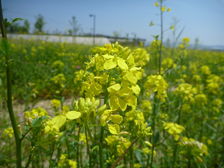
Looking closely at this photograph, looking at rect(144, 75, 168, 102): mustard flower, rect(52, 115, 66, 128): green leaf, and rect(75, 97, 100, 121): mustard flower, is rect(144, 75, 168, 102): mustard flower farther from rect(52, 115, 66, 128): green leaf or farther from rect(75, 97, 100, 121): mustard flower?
rect(52, 115, 66, 128): green leaf

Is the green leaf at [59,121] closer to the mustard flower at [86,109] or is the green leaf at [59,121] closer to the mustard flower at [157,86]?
the mustard flower at [86,109]

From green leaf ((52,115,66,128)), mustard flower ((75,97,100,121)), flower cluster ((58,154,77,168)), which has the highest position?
mustard flower ((75,97,100,121))

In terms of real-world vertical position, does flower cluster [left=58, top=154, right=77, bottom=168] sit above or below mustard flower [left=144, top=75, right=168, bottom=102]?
below

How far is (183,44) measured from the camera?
425cm

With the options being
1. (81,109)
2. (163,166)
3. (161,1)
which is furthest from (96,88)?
(161,1)

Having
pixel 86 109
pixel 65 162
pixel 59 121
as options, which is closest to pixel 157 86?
pixel 86 109

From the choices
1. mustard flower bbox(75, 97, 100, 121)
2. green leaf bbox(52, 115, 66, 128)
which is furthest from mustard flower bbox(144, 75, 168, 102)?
green leaf bbox(52, 115, 66, 128)

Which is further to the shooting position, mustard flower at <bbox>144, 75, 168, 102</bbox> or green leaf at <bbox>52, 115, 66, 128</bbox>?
mustard flower at <bbox>144, 75, 168, 102</bbox>

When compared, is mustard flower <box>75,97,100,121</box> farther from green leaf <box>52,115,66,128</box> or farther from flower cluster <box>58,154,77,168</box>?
flower cluster <box>58,154,77,168</box>

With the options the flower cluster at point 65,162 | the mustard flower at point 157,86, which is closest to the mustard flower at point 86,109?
the mustard flower at point 157,86

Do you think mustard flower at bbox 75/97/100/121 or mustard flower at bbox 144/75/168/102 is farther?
mustard flower at bbox 144/75/168/102

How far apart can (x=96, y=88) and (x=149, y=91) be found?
1024 millimetres

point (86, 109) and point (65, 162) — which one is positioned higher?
point (86, 109)

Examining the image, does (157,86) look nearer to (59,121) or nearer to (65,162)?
(59,121)
